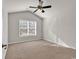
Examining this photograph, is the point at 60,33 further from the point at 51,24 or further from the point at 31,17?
the point at 31,17

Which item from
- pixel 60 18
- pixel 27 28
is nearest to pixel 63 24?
pixel 60 18

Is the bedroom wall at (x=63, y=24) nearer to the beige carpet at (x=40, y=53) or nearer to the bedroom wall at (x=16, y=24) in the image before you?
the beige carpet at (x=40, y=53)

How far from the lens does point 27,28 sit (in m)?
7.67

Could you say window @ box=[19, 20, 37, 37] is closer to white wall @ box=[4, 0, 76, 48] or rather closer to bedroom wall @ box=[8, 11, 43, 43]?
bedroom wall @ box=[8, 11, 43, 43]

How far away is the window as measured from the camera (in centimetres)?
727

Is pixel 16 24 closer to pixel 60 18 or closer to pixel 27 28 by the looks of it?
pixel 27 28

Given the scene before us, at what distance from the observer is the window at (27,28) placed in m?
7.27

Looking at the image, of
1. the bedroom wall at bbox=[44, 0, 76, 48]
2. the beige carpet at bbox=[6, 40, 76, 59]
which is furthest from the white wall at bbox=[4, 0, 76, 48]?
the beige carpet at bbox=[6, 40, 76, 59]

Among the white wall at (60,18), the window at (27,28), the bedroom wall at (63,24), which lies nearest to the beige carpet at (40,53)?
the bedroom wall at (63,24)

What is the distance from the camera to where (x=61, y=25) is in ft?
18.9

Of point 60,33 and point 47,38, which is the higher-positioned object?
point 60,33

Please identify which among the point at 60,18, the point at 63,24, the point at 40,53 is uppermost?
the point at 60,18

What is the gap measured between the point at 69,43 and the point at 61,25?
4.41 ft

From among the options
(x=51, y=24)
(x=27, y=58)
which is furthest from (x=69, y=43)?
(x=27, y=58)
